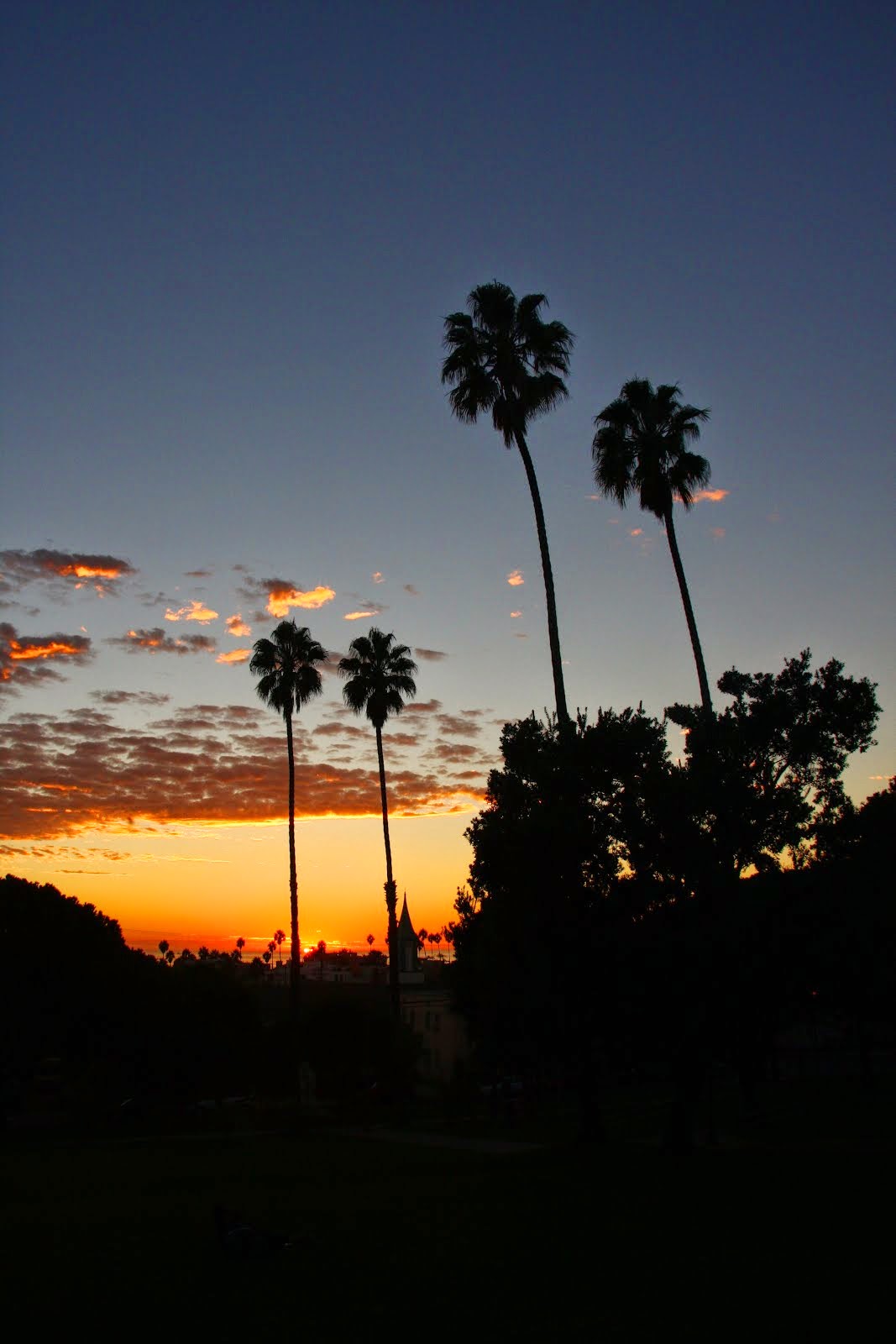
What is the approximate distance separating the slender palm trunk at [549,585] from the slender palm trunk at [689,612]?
3.66m

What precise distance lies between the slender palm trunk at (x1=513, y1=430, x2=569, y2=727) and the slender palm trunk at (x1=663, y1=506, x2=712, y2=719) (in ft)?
12.0

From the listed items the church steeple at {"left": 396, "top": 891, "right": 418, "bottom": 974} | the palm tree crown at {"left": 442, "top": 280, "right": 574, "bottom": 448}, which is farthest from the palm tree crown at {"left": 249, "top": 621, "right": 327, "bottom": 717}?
the church steeple at {"left": 396, "top": 891, "right": 418, "bottom": 974}

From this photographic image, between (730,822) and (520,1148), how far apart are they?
11810mm

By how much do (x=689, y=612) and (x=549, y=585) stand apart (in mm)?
4013

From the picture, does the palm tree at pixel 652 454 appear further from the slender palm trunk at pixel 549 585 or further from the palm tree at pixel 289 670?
the palm tree at pixel 289 670

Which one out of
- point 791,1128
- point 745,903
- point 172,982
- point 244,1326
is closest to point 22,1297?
point 244,1326

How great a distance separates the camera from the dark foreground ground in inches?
451

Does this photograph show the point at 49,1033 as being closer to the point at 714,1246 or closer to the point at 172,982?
the point at 172,982

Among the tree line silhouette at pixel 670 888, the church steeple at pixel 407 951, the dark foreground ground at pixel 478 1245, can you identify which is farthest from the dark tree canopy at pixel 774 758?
the church steeple at pixel 407 951

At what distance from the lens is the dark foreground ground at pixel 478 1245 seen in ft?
37.6

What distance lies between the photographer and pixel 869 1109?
3591cm

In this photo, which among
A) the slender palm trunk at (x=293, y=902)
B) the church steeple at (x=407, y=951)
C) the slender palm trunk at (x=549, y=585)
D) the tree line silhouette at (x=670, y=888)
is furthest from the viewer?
the church steeple at (x=407, y=951)

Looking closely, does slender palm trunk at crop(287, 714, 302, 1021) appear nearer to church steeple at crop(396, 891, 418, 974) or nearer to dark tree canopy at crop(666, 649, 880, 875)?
dark tree canopy at crop(666, 649, 880, 875)

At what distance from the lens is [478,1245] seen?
15.1 m
